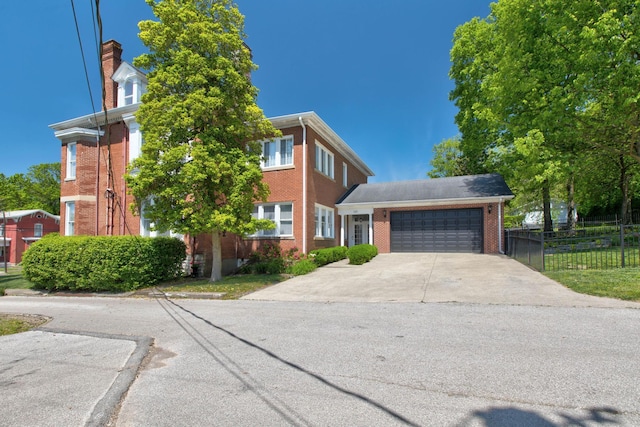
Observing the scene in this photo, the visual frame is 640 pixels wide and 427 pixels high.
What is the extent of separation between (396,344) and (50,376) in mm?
4437

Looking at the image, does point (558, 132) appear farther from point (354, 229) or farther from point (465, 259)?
point (354, 229)

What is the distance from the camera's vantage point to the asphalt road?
323cm

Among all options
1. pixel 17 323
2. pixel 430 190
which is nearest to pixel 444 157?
pixel 430 190

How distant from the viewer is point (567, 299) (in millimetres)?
7781

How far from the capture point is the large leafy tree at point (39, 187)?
176 feet

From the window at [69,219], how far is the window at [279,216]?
409 inches

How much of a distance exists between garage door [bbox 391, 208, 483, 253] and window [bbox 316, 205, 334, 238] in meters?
3.61

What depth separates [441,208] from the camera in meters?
19.8

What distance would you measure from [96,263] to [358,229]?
15041mm

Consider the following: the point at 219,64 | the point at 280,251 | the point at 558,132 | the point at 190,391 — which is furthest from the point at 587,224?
the point at 190,391

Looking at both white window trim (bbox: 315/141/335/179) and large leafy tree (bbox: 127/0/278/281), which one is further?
white window trim (bbox: 315/141/335/179)

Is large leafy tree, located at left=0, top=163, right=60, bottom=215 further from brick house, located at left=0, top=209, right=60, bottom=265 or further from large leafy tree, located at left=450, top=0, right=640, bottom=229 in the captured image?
large leafy tree, located at left=450, top=0, right=640, bottom=229

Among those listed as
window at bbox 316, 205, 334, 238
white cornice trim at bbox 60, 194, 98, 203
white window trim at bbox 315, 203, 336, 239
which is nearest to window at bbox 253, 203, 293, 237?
white window trim at bbox 315, 203, 336, 239

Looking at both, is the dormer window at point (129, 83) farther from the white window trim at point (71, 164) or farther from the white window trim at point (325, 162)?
the white window trim at point (325, 162)
